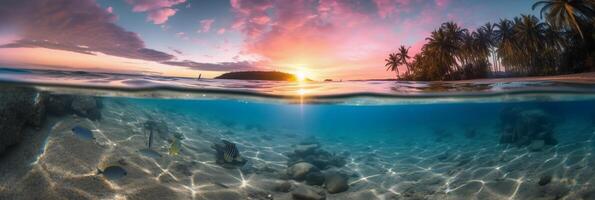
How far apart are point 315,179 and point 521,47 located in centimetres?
5246

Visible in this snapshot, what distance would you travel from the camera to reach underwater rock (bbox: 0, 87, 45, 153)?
7461 millimetres

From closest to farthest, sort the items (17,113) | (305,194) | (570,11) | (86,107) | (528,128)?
(17,113) < (305,194) < (86,107) < (528,128) < (570,11)

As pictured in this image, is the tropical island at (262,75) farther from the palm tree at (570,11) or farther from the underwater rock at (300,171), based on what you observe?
the palm tree at (570,11)

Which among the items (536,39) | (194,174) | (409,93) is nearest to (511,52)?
(536,39)

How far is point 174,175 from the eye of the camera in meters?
9.09

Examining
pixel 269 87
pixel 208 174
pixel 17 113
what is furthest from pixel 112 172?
pixel 269 87

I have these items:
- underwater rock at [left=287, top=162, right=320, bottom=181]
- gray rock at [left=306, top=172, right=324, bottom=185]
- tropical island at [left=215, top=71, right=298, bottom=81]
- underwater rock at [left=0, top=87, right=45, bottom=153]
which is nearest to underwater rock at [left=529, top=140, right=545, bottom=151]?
gray rock at [left=306, top=172, right=324, bottom=185]

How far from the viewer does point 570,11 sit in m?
33.2

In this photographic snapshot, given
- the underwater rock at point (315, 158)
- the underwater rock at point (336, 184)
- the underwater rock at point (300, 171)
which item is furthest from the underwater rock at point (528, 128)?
the underwater rock at point (300, 171)

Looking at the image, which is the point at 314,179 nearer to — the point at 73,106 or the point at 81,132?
the point at 81,132

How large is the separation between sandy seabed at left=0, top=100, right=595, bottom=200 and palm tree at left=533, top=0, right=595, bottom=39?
1181 inches

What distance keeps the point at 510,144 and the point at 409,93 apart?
607 centimetres

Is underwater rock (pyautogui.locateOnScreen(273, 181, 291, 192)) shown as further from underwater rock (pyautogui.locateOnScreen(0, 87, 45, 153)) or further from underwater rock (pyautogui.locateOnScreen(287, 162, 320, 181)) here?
underwater rock (pyautogui.locateOnScreen(0, 87, 45, 153))

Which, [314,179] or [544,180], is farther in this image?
[314,179]
